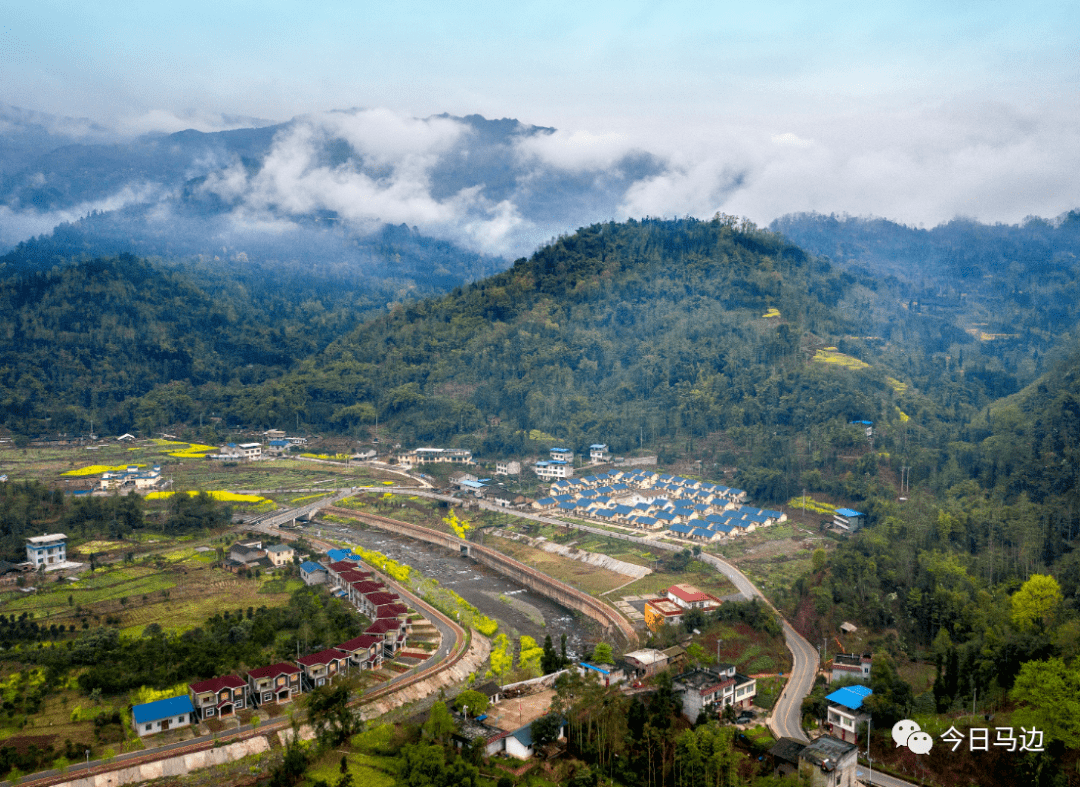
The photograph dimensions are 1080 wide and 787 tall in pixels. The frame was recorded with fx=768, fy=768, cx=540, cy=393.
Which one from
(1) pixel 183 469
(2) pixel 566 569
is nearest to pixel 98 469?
(1) pixel 183 469

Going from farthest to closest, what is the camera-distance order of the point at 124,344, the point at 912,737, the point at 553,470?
the point at 124,344 < the point at 553,470 < the point at 912,737

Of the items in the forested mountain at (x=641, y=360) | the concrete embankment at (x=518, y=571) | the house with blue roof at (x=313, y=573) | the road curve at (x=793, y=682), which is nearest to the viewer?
the road curve at (x=793, y=682)

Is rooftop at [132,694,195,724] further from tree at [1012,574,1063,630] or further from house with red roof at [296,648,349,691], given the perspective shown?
tree at [1012,574,1063,630]

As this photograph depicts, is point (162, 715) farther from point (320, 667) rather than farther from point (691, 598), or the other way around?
point (691, 598)

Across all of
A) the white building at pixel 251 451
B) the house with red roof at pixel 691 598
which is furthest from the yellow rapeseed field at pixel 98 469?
the house with red roof at pixel 691 598

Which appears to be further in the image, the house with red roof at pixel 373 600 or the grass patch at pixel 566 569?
the grass patch at pixel 566 569

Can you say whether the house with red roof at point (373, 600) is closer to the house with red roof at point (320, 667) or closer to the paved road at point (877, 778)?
the house with red roof at point (320, 667)
